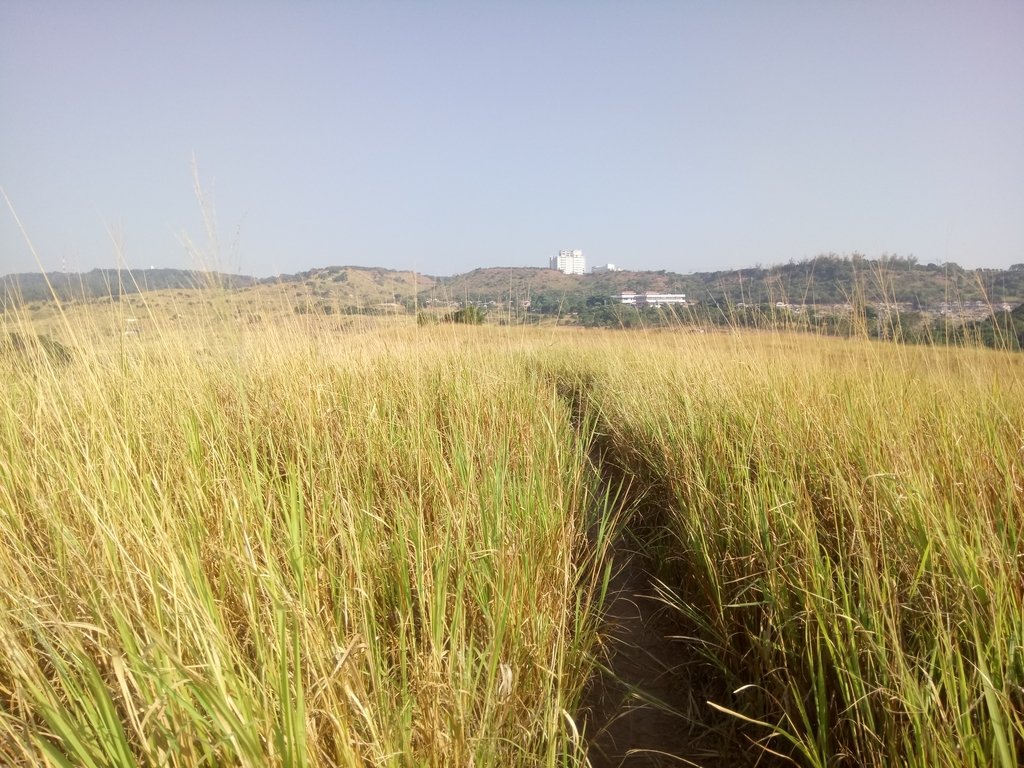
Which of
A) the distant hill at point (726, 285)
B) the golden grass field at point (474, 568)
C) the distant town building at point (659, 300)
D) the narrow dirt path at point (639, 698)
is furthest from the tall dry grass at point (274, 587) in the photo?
the distant town building at point (659, 300)

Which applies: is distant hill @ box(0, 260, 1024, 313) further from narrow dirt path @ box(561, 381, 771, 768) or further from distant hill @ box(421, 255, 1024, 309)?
narrow dirt path @ box(561, 381, 771, 768)

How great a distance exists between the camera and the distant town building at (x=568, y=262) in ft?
38.7

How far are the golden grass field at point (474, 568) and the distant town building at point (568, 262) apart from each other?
28.5 feet

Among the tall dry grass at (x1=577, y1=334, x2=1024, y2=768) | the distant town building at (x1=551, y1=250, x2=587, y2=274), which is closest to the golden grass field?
the tall dry grass at (x1=577, y1=334, x2=1024, y2=768)

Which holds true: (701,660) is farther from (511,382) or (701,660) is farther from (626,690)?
(511,382)

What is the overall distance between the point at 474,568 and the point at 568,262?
11229mm

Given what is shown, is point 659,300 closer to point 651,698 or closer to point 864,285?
point 864,285

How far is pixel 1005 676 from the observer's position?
109cm

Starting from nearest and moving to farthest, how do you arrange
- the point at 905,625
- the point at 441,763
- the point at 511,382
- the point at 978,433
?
the point at 441,763 → the point at 905,625 → the point at 978,433 → the point at 511,382

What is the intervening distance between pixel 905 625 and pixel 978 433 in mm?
1227

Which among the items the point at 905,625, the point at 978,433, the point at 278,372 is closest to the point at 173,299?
the point at 278,372

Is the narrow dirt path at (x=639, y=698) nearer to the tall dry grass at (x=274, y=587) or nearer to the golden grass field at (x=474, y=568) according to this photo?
the golden grass field at (x=474, y=568)

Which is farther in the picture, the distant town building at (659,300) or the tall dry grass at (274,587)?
the distant town building at (659,300)

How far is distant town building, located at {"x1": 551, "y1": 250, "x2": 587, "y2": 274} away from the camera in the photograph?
11805 millimetres
